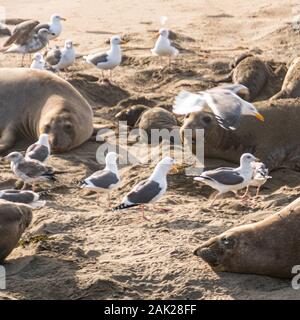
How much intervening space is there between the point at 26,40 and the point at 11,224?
24.0 feet

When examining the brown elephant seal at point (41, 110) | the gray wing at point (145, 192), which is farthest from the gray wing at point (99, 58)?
the gray wing at point (145, 192)

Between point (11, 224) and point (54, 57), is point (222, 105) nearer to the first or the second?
point (11, 224)

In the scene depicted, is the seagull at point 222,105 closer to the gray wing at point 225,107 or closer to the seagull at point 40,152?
the gray wing at point 225,107

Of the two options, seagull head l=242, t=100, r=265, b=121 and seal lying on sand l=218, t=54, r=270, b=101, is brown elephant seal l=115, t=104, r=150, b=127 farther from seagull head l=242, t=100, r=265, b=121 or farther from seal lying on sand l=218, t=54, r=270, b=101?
seagull head l=242, t=100, r=265, b=121

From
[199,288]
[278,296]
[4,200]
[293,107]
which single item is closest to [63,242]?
[4,200]

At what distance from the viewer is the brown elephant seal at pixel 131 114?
1210cm

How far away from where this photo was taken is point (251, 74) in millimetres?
13258

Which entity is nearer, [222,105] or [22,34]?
[222,105]

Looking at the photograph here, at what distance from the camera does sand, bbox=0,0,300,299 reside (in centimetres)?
734

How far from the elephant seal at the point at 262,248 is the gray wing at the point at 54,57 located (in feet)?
22.3

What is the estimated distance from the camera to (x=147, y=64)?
14633mm

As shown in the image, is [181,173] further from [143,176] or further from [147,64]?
[147,64]

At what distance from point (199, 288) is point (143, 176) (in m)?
2.85

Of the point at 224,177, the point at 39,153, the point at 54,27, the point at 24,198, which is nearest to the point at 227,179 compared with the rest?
the point at 224,177
